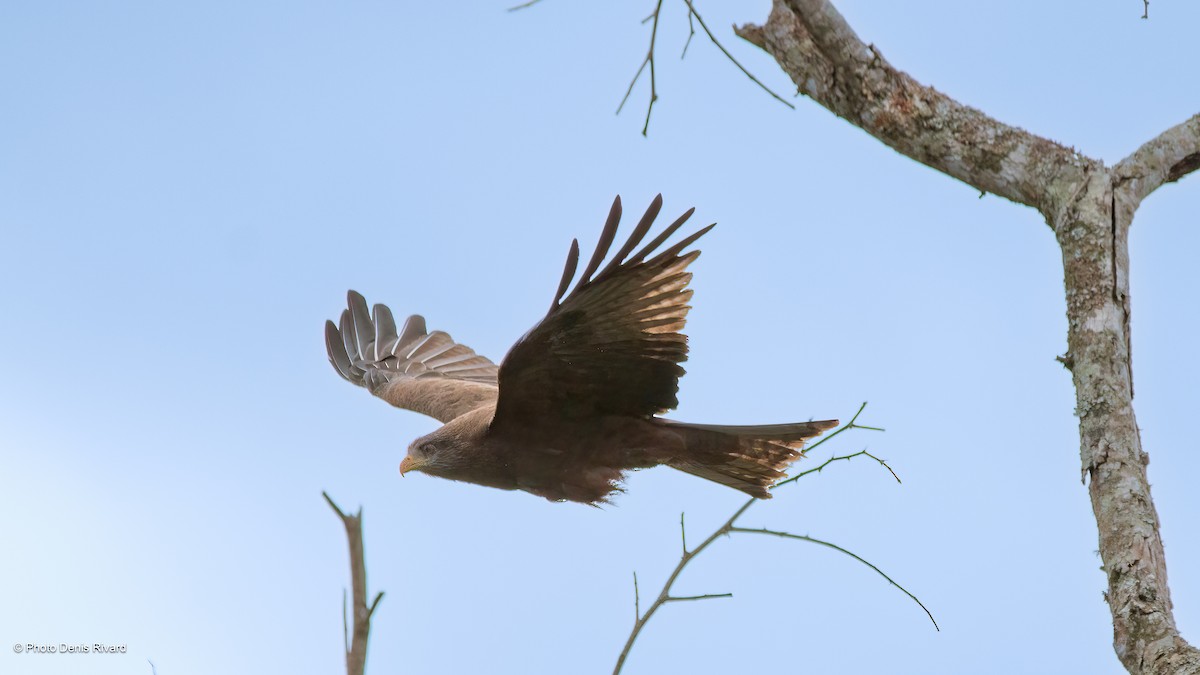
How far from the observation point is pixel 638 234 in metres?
4.66

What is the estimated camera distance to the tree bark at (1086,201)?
341 cm

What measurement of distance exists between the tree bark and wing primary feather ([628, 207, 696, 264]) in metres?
0.68

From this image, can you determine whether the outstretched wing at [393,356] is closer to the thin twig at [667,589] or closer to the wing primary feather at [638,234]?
the wing primary feather at [638,234]

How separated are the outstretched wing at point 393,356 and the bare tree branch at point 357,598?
5062 mm

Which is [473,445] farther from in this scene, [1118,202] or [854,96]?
[1118,202]

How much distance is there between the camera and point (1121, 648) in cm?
338

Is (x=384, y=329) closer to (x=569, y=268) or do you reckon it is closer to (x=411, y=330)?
(x=411, y=330)

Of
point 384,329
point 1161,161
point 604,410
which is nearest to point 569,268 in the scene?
point 604,410

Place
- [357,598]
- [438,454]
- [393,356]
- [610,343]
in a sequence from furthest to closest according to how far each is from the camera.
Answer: [393,356]
[438,454]
[610,343]
[357,598]

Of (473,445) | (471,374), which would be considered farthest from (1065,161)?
(471,374)

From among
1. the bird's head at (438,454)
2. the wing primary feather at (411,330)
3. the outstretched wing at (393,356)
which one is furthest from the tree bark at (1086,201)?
the wing primary feather at (411,330)

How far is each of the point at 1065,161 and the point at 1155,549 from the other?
4.77 feet

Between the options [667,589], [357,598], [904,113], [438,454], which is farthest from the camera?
[438,454]

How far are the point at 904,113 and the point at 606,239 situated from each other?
1.23m
